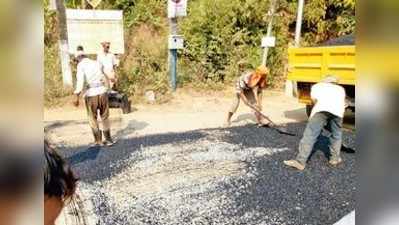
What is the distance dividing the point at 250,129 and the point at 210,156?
0.36 metres

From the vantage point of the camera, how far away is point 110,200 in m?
1.34

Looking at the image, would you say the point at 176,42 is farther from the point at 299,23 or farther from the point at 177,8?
the point at 299,23

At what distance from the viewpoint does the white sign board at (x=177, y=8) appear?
191 centimetres

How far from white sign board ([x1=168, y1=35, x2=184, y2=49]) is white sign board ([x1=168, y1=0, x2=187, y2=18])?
0.43 ft

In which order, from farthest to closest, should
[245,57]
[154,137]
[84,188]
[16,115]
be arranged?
[245,57] < [154,137] < [84,188] < [16,115]

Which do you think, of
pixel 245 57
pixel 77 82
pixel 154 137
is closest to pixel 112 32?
pixel 77 82

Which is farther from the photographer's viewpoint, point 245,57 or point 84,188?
point 245,57

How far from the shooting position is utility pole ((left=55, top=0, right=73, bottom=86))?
50.6 inches

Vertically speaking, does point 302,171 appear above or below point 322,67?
below

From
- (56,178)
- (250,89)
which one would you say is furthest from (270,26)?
(56,178)

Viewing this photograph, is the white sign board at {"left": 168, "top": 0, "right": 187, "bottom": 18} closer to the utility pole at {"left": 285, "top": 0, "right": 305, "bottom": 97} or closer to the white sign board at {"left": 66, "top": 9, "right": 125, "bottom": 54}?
the white sign board at {"left": 66, "top": 9, "right": 125, "bottom": 54}

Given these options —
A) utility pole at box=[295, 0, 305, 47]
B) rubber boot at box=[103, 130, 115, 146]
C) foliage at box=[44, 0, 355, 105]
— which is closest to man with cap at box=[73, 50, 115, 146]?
rubber boot at box=[103, 130, 115, 146]

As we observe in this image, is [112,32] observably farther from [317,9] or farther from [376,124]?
[376,124]

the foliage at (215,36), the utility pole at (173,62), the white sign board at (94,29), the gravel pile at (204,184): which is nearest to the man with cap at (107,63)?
the white sign board at (94,29)
